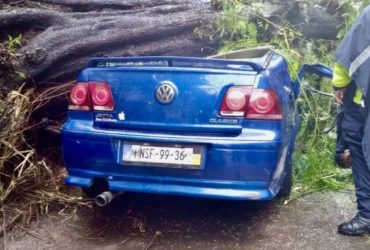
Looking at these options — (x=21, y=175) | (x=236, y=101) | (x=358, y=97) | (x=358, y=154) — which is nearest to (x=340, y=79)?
(x=358, y=97)

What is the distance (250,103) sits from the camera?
3066 millimetres

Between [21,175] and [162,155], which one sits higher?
[162,155]

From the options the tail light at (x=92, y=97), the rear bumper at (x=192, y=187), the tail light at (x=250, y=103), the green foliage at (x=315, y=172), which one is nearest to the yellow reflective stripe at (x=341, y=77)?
the tail light at (x=250, y=103)

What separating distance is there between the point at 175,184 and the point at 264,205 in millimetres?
1107

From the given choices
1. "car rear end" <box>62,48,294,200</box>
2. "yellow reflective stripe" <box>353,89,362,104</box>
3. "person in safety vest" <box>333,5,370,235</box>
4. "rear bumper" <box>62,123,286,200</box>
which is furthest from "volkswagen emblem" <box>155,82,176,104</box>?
"yellow reflective stripe" <box>353,89,362,104</box>

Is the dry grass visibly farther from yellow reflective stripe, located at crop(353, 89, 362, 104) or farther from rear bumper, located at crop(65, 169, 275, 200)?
yellow reflective stripe, located at crop(353, 89, 362, 104)

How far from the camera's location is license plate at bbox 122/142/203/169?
122 inches

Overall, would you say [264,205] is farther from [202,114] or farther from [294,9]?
[294,9]

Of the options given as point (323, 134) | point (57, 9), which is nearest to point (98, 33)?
point (57, 9)

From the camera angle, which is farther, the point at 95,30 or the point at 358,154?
the point at 95,30

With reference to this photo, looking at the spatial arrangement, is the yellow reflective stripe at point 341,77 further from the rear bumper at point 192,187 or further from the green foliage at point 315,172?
the green foliage at point 315,172

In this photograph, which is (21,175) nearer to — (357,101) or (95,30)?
(95,30)

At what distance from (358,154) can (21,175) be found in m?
2.67

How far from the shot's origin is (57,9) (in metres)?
5.51
